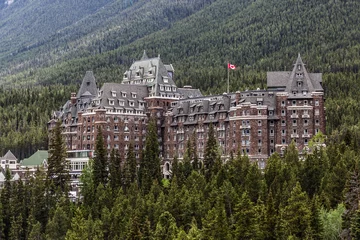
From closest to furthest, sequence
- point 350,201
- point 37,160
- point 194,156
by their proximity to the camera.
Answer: point 350,201, point 194,156, point 37,160

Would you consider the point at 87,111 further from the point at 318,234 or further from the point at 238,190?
the point at 318,234

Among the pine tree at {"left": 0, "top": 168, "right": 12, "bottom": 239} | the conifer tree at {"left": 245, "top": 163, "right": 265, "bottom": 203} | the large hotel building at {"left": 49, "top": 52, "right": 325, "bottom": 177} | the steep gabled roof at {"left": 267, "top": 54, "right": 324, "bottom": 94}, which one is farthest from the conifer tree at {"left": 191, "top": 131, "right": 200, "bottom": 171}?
the pine tree at {"left": 0, "top": 168, "right": 12, "bottom": 239}

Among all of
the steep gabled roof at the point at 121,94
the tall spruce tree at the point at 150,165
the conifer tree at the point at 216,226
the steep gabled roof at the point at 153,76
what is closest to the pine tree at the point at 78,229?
the tall spruce tree at the point at 150,165

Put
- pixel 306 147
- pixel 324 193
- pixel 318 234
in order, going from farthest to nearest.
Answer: pixel 306 147 < pixel 324 193 < pixel 318 234

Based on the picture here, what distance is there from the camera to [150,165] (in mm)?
151500

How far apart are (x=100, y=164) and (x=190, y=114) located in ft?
90.0

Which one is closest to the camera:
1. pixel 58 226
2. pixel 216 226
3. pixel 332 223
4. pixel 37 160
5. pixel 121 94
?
pixel 332 223

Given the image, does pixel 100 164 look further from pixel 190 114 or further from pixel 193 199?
pixel 193 199

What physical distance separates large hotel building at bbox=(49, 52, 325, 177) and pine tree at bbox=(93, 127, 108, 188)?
12.7 meters

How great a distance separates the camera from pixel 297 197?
111 m

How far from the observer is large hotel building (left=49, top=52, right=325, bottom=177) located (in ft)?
511

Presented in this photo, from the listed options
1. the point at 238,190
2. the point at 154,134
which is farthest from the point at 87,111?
the point at 238,190

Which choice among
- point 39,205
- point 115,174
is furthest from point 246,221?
point 39,205

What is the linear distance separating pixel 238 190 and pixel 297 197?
16840 mm
